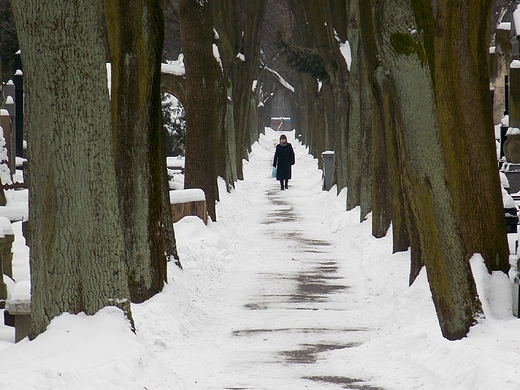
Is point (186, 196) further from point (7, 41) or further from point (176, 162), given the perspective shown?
point (176, 162)

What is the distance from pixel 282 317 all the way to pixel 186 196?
5.99m

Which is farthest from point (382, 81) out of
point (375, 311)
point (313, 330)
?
point (313, 330)

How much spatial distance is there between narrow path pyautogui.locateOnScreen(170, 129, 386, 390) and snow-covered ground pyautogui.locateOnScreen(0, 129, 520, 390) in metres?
0.02

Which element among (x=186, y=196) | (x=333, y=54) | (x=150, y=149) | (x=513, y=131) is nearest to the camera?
(x=150, y=149)

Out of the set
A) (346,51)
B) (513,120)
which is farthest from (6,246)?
(346,51)

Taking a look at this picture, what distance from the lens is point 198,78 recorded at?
17750 mm

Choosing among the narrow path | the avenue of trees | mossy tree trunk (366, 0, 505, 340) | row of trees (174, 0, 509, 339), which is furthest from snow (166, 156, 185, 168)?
mossy tree trunk (366, 0, 505, 340)

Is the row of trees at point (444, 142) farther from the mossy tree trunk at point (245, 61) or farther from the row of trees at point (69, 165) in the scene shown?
the mossy tree trunk at point (245, 61)

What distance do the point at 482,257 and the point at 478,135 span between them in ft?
4.06

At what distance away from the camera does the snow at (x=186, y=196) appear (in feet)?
51.1

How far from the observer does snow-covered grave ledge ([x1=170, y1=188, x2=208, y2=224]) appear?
51.4 ft

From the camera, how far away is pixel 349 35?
2016cm

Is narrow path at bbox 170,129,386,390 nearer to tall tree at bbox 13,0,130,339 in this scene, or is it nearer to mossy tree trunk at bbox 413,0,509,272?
tall tree at bbox 13,0,130,339

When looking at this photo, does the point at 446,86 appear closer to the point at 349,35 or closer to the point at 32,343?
the point at 32,343
